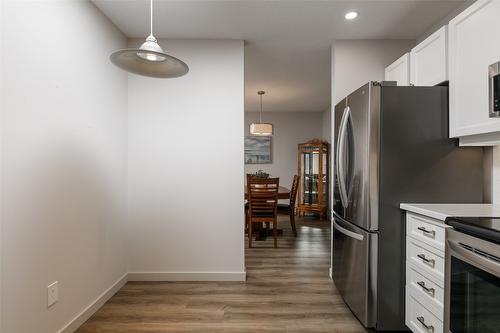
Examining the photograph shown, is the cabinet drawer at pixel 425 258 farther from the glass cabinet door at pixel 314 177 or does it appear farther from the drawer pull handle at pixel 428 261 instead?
the glass cabinet door at pixel 314 177

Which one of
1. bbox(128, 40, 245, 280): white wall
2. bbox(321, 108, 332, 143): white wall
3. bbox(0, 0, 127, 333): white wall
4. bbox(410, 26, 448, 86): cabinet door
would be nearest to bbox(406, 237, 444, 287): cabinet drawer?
bbox(410, 26, 448, 86): cabinet door

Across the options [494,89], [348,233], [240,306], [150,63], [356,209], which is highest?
[150,63]

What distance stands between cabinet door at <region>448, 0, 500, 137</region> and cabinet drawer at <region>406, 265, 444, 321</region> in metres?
0.94

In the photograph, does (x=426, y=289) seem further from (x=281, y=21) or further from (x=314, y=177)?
(x=314, y=177)

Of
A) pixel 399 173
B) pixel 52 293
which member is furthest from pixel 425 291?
pixel 52 293

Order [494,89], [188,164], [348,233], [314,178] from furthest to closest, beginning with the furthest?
[314,178] < [188,164] < [348,233] < [494,89]

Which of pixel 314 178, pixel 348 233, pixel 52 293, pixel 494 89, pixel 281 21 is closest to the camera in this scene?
pixel 494 89

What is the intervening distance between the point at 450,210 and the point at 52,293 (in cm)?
250

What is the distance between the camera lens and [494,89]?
1466 millimetres

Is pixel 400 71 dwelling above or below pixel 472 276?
above

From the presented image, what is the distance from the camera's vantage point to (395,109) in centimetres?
188

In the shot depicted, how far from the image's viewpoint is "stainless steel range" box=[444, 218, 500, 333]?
1.13 metres

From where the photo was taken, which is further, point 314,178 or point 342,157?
point 314,178

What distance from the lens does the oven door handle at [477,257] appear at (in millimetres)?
1100
